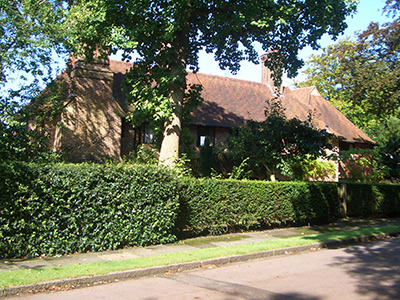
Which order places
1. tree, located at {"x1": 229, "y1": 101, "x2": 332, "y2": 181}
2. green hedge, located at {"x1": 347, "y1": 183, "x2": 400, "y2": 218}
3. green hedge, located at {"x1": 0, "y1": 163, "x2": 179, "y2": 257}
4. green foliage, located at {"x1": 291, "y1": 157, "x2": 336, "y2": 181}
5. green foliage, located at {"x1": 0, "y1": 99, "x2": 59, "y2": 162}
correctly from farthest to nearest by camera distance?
green foliage, located at {"x1": 291, "y1": 157, "x2": 336, "y2": 181}
green hedge, located at {"x1": 347, "y1": 183, "x2": 400, "y2": 218}
tree, located at {"x1": 229, "y1": 101, "x2": 332, "y2": 181}
green foliage, located at {"x1": 0, "y1": 99, "x2": 59, "y2": 162}
green hedge, located at {"x1": 0, "y1": 163, "x2": 179, "y2": 257}

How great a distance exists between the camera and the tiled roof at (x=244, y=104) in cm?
2811

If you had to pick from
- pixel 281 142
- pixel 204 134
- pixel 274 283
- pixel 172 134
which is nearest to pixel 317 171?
pixel 204 134

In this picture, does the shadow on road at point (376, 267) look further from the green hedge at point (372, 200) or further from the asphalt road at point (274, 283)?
the green hedge at point (372, 200)


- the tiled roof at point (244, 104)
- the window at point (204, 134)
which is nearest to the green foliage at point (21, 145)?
the tiled roof at point (244, 104)

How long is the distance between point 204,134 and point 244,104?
558cm

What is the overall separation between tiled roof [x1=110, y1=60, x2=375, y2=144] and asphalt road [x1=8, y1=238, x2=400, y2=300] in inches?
675

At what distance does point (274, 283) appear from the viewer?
288 inches

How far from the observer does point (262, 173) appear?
25.0m

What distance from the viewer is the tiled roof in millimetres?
28109

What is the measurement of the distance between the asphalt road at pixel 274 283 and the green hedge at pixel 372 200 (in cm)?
922

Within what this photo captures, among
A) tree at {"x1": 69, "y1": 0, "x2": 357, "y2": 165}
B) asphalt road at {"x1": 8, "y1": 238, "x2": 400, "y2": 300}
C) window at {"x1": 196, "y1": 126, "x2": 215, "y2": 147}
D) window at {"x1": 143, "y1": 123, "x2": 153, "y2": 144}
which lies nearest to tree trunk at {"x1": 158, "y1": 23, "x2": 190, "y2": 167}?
tree at {"x1": 69, "y1": 0, "x2": 357, "y2": 165}

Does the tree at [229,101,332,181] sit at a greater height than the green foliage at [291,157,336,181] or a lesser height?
greater

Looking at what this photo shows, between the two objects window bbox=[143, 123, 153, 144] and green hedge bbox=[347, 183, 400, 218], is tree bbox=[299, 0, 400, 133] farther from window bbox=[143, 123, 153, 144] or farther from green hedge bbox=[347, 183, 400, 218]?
window bbox=[143, 123, 153, 144]

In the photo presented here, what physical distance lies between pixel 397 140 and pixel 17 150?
32680 mm
